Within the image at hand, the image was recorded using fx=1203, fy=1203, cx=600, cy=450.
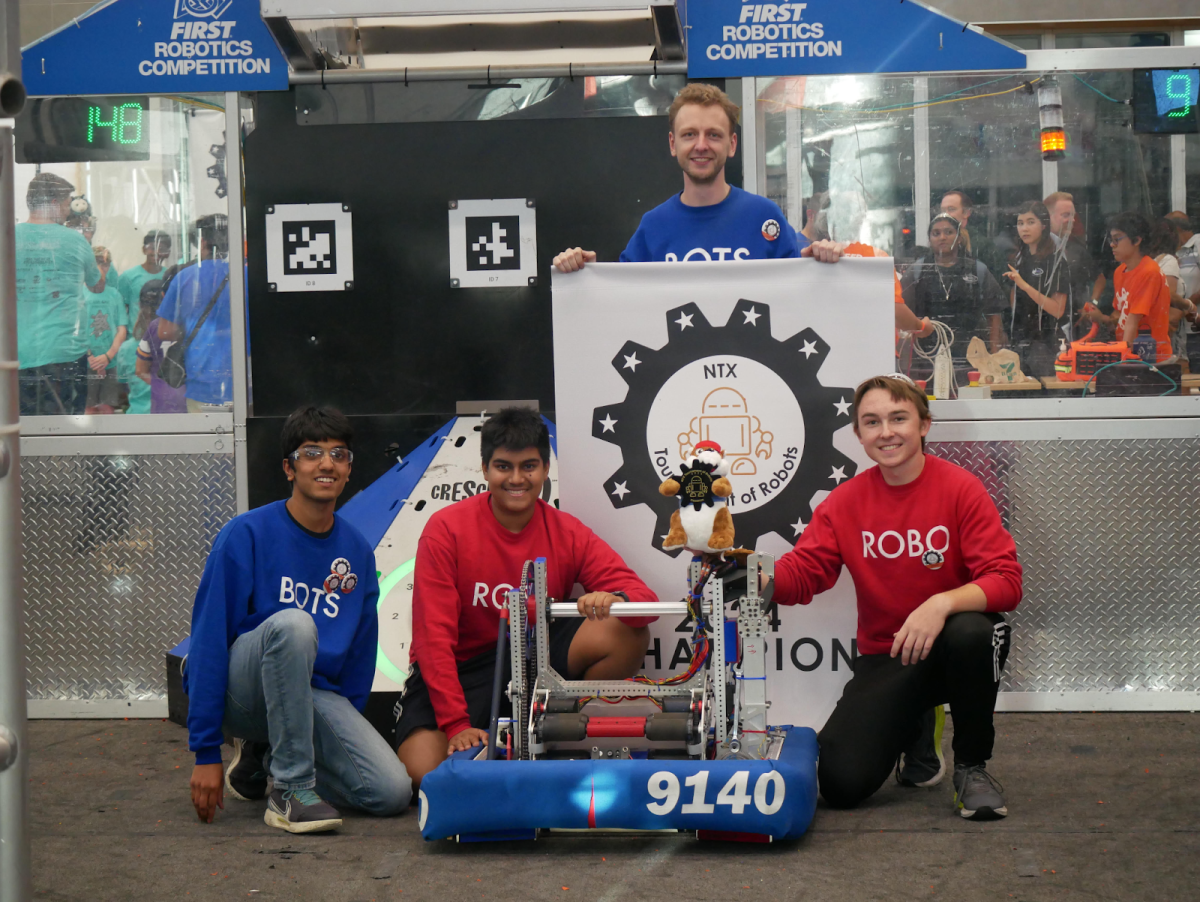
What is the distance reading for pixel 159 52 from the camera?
4.00 m

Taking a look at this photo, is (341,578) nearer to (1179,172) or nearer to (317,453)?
(317,453)

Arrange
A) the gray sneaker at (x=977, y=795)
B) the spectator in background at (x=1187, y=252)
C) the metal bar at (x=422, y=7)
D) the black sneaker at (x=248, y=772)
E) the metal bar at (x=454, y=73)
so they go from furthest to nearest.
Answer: the metal bar at (x=454, y=73)
the spectator in background at (x=1187, y=252)
the metal bar at (x=422, y=7)
the black sneaker at (x=248, y=772)
the gray sneaker at (x=977, y=795)

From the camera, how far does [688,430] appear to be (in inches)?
130

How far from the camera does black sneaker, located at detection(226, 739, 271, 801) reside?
3.09 m

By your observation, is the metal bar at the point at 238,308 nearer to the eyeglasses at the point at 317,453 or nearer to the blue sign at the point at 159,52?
the blue sign at the point at 159,52

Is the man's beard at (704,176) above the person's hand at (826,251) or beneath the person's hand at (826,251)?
above

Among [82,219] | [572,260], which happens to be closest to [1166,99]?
[572,260]

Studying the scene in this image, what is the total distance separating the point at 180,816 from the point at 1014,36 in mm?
7218

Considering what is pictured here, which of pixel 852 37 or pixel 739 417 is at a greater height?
pixel 852 37

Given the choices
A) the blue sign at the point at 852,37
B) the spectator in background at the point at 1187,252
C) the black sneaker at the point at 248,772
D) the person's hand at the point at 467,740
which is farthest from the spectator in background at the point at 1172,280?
the black sneaker at the point at 248,772

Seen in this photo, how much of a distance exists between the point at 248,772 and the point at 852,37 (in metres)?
2.84

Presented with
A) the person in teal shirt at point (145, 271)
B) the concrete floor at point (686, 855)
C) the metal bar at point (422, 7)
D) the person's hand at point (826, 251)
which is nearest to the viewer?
the concrete floor at point (686, 855)

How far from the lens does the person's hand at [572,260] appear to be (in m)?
3.29

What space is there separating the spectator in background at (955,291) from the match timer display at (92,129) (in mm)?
2603
